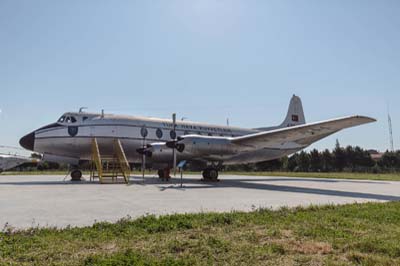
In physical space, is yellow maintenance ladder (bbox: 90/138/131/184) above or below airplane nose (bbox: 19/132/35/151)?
below

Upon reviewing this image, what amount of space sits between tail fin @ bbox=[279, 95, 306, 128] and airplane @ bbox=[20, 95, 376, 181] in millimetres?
8279

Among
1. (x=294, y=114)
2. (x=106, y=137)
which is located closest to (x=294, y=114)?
(x=294, y=114)

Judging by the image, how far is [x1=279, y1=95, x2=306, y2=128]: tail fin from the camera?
29.1 meters

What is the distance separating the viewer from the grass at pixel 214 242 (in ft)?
13.4

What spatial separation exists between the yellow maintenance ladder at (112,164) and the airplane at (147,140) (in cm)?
65

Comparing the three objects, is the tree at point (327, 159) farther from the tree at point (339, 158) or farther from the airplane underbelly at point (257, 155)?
the airplane underbelly at point (257, 155)

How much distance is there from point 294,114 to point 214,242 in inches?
1026

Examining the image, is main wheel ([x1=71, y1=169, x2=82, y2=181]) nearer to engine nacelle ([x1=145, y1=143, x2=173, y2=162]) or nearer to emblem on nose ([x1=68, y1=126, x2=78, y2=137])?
emblem on nose ([x1=68, y1=126, x2=78, y2=137])

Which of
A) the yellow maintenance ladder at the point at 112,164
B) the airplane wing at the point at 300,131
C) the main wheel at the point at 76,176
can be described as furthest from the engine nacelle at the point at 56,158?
the airplane wing at the point at 300,131

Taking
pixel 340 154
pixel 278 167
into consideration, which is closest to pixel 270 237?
pixel 278 167

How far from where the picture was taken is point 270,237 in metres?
5.31

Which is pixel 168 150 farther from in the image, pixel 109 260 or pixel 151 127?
pixel 109 260

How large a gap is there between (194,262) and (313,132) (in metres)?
16.1

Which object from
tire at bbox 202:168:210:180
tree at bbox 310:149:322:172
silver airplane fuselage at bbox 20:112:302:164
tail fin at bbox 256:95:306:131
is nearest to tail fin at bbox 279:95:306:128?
tail fin at bbox 256:95:306:131
